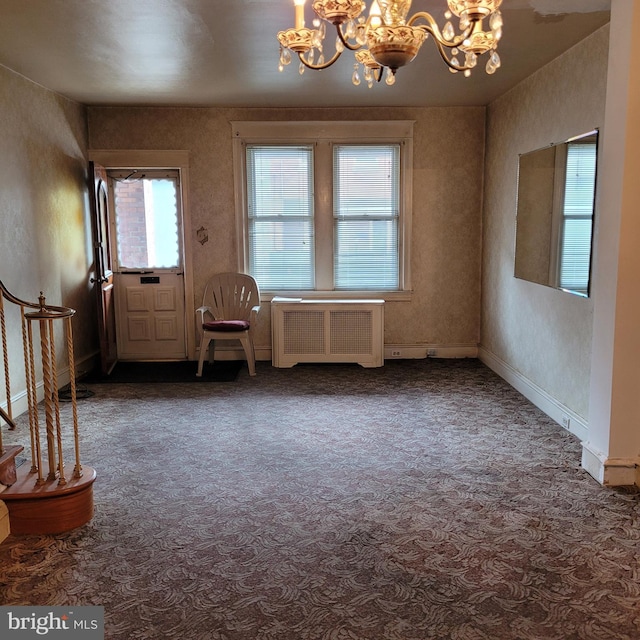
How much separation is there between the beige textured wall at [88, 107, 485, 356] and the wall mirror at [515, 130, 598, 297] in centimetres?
126

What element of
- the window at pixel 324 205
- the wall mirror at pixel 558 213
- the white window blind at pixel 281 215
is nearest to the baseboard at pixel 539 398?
the wall mirror at pixel 558 213

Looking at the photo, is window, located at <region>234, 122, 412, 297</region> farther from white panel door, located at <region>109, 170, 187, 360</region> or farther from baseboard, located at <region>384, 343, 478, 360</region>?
white panel door, located at <region>109, 170, 187, 360</region>

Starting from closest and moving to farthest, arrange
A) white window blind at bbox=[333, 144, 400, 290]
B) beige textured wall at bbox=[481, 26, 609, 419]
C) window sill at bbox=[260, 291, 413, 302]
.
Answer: beige textured wall at bbox=[481, 26, 609, 419] < white window blind at bbox=[333, 144, 400, 290] < window sill at bbox=[260, 291, 413, 302]

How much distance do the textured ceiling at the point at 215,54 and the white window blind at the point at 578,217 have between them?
0.76 m

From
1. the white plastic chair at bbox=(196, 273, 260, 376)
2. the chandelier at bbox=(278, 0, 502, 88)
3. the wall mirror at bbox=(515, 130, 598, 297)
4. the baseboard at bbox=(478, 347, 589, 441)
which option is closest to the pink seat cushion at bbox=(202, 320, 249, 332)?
the white plastic chair at bbox=(196, 273, 260, 376)

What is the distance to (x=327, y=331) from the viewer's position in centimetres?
616

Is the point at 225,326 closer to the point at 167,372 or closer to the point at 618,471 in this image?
the point at 167,372

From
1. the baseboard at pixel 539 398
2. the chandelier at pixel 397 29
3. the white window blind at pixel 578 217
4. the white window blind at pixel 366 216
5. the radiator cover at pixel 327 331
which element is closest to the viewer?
the chandelier at pixel 397 29

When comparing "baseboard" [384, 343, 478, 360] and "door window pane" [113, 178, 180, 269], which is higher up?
"door window pane" [113, 178, 180, 269]

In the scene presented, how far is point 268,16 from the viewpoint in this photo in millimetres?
3506

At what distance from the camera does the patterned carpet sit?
2.25m

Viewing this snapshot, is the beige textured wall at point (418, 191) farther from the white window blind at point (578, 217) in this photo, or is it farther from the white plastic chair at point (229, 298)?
the white window blind at point (578, 217)

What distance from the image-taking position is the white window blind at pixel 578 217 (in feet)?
12.6

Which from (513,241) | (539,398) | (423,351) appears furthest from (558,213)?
(423,351)
